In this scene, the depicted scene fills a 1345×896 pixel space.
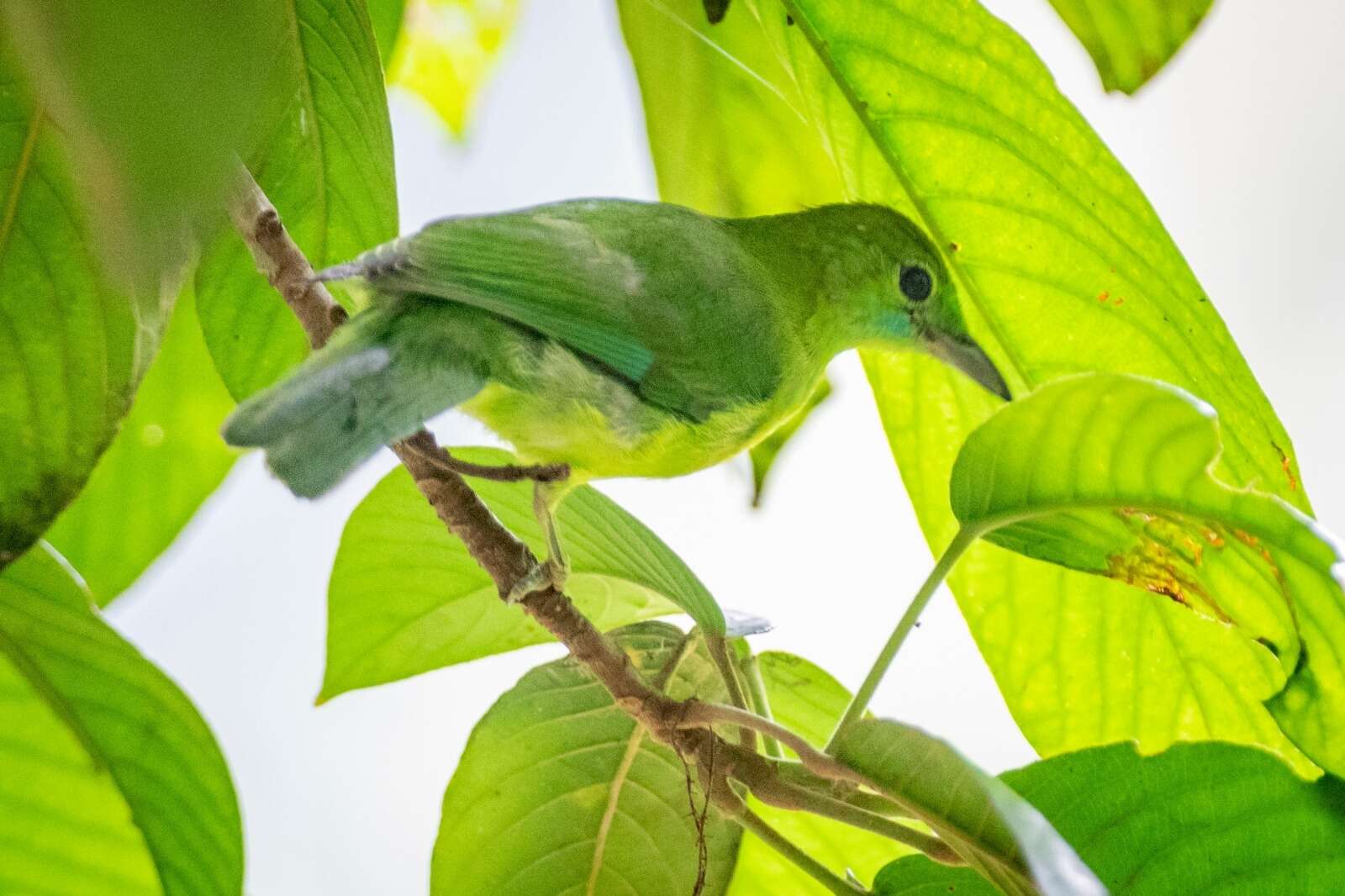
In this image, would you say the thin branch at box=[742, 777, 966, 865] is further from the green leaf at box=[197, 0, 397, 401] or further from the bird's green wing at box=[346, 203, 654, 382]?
the green leaf at box=[197, 0, 397, 401]

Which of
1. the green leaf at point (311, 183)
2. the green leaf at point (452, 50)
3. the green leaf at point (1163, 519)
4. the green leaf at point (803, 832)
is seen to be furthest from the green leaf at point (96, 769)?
the green leaf at point (452, 50)

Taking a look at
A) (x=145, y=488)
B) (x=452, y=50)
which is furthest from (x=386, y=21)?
(x=145, y=488)

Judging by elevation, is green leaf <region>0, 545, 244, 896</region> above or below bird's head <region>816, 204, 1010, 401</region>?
below

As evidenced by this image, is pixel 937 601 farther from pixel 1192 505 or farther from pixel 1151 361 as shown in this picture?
pixel 1192 505

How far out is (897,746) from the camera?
99 centimetres

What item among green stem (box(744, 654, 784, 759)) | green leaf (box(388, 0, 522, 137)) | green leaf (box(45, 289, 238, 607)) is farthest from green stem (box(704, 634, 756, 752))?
green leaf (box(388, 0, 522, 137))

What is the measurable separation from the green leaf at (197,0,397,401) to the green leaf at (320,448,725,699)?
8.2 inches

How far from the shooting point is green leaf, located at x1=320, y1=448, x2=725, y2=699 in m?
1.37

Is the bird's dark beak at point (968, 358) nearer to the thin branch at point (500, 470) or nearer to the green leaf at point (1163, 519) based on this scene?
the green leaf at point (1163, 519)

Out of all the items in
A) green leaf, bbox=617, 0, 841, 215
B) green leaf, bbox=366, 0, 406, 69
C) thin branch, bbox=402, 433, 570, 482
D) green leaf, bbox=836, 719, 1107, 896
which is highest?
green leaf, bbox=366, 0, 406, 69

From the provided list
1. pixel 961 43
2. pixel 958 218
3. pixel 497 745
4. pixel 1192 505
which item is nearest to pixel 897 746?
pixel 1192 505

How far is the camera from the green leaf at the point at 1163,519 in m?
0.97

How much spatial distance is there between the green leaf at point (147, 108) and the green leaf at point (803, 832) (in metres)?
1.09

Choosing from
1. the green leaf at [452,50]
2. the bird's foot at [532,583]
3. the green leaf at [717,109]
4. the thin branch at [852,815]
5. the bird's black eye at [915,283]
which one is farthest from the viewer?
the green leaf at [452,50]
